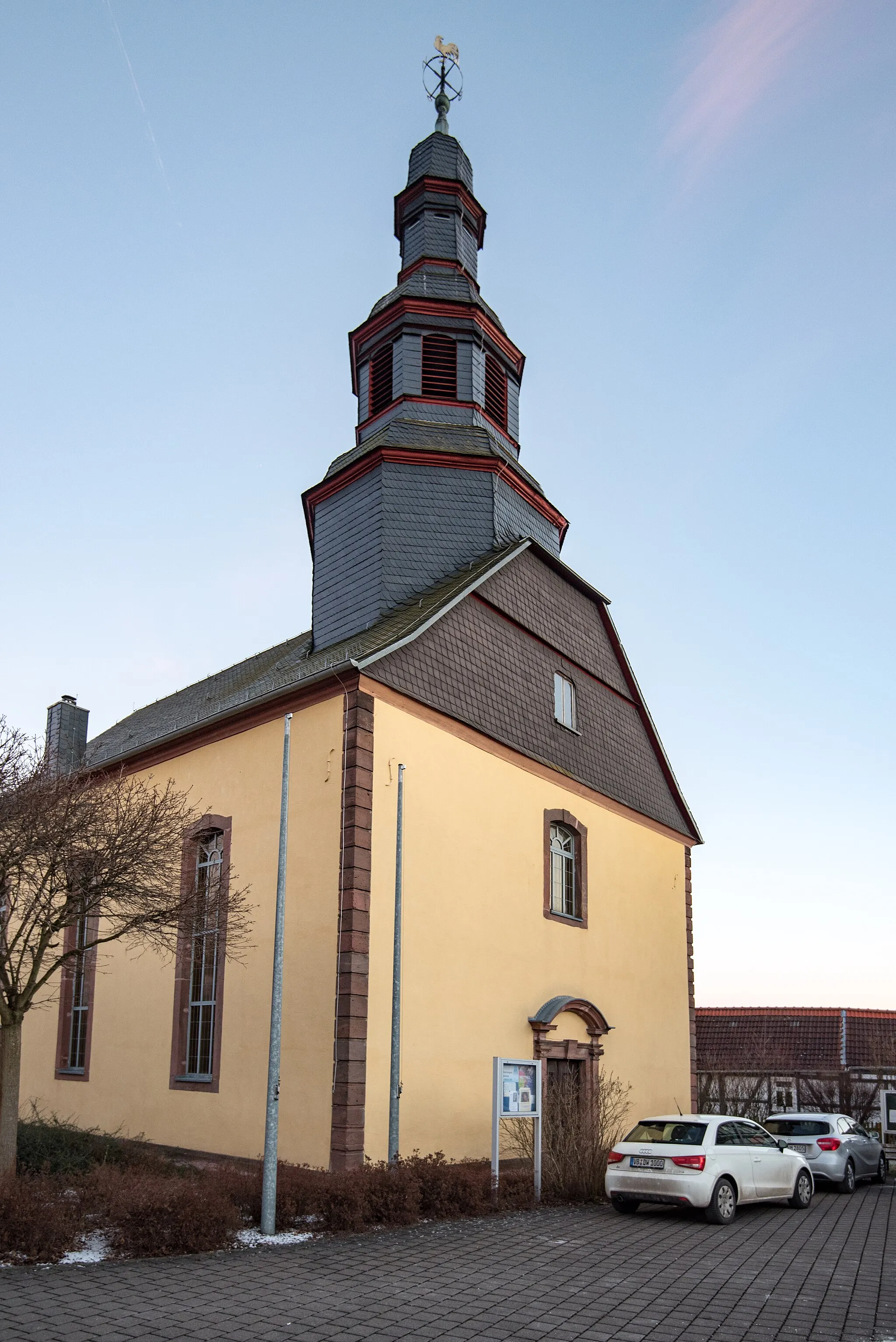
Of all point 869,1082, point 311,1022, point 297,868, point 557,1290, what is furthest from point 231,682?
point 869,1082

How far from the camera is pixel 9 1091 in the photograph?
38.9 feet

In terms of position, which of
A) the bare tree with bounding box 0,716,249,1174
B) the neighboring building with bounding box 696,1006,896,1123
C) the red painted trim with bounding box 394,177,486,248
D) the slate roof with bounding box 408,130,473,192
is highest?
the slate roof with bounding box 408,130,473,192

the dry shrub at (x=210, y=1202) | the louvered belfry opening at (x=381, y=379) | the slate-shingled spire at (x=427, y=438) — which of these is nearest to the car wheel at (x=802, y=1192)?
the dry shrub at (x=210, y=1202)

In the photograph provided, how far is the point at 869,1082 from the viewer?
103ft

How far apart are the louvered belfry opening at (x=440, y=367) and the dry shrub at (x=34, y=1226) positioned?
16374 millimetres

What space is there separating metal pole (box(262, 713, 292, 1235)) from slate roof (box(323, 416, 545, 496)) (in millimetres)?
9692

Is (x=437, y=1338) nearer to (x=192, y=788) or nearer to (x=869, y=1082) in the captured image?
(x=192, y=788)

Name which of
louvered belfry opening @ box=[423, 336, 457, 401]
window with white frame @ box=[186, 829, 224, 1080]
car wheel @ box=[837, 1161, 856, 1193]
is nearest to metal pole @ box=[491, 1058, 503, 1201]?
window with white frame @ box=[186, 829, 224, 1080]

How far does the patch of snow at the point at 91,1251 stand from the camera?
9.57 meters

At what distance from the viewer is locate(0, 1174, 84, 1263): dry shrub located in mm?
9414

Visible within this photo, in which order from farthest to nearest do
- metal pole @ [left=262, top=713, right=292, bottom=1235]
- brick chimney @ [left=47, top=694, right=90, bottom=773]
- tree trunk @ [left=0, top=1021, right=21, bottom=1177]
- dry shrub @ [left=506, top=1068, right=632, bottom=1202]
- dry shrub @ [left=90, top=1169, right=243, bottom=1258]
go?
brick chimney @ [left=47, top=694, right=90, bottom=773] → dry shrub @ [left=506, top=1068, right=632, bottom=1202] → tree trunk @ [left=0, top=1021, right=21, bottom=1177] → metal pole @ [left=262, top=713, right=292, bottom=1235] → dry shrub @ [left=90, top=1169, right=243, bottom=1258]

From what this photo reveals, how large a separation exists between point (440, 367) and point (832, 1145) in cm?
1564

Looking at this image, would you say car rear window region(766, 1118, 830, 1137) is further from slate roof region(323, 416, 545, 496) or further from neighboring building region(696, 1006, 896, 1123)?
slate roof region(323, 416, 545, 496)

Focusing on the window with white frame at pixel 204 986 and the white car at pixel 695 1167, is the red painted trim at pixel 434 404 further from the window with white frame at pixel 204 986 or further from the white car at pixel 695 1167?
the white car at pixel 695 1167
